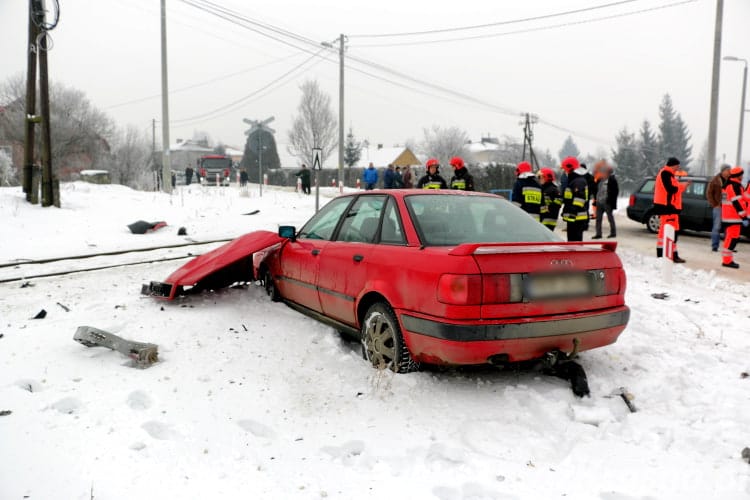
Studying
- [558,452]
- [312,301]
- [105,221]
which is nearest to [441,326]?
[558,452]

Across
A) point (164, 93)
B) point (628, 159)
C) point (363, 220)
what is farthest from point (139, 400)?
point (628, 159)

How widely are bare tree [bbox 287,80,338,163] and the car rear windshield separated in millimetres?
38537

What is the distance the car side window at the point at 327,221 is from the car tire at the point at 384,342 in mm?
1128

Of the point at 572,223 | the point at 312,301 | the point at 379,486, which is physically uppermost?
the point at 572,223

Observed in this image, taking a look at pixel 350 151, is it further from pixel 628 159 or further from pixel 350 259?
pixel 350 259

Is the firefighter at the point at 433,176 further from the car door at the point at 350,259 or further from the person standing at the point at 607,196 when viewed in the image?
the car door at the point at 350,259

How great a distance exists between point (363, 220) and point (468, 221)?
0.89m

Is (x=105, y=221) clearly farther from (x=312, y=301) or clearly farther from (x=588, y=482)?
(x=588, y=482)

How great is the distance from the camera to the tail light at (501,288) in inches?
132

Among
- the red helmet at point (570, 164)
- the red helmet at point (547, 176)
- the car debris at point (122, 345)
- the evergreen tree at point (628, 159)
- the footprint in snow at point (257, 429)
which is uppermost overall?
the evergreen tree at point (628, 159)

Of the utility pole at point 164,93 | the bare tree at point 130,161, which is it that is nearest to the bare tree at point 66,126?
the bare tree at point 130,161

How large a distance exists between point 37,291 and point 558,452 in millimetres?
6142

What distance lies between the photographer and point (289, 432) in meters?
3.28

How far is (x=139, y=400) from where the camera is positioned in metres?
3.50
